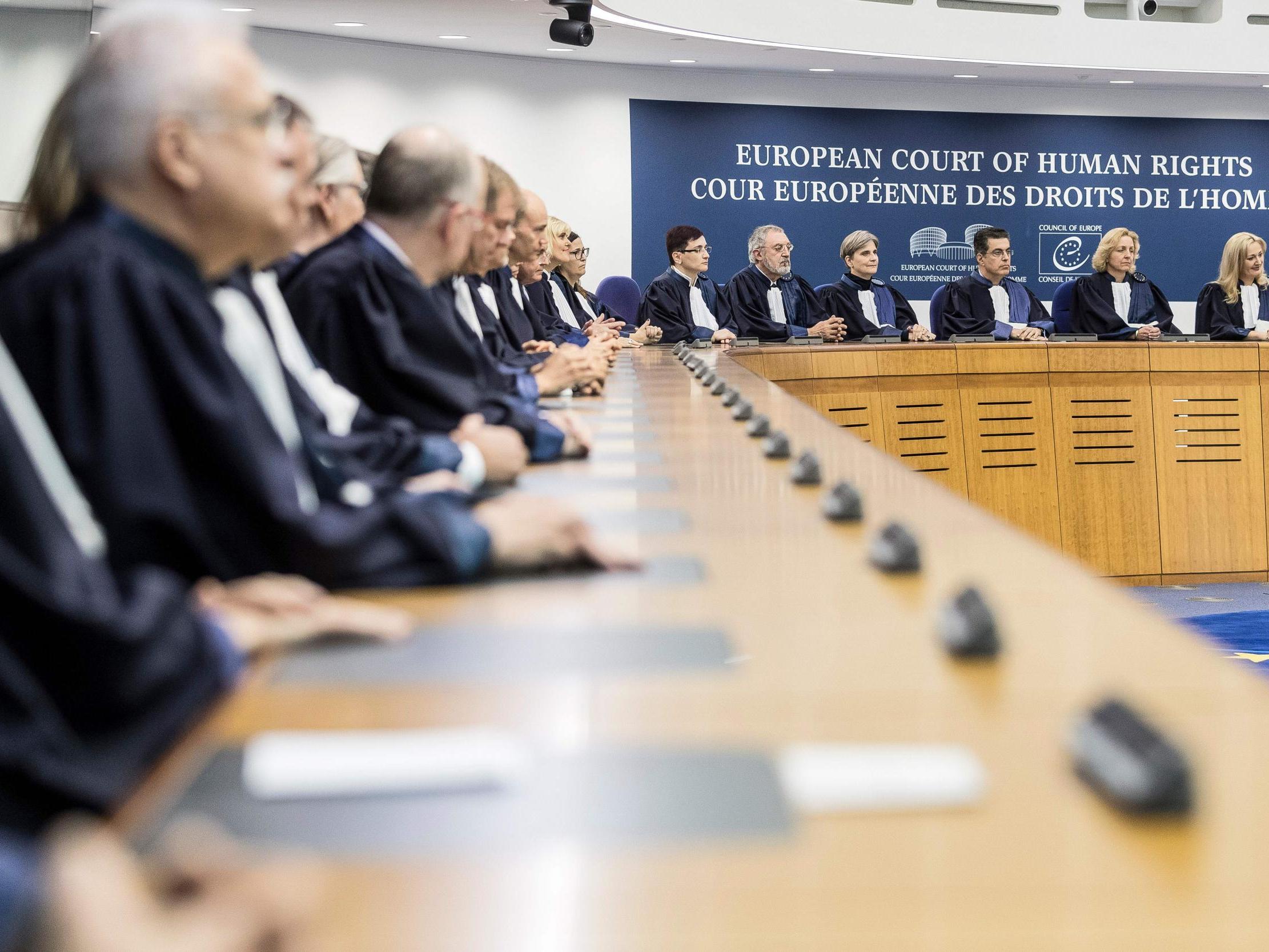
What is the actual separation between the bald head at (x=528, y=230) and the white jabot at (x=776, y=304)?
15.8 feet

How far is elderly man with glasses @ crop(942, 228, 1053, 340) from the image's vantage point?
1161 cm

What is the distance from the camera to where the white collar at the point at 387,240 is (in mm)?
3143

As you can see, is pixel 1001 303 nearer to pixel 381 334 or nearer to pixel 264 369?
pixel 381 334

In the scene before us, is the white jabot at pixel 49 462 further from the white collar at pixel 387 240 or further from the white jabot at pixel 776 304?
the white jabot at pixel 776 304

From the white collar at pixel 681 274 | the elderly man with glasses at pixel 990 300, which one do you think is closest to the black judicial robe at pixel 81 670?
the white collar at pixel 681 274

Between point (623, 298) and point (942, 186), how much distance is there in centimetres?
437

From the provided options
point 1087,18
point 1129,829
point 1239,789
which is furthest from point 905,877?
point 1087,18

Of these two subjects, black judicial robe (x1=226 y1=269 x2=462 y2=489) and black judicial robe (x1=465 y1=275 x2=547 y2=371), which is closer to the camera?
black judicial robe (x1=226 y1=269 x2=462 y2=489)

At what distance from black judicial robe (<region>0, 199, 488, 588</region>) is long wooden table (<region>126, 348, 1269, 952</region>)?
3.8 inches

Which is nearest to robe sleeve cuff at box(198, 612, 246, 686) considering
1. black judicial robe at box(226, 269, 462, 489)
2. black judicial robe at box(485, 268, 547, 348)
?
black judicial robe at box(226, 269, 462, 489)

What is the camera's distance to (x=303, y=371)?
266 centimetres

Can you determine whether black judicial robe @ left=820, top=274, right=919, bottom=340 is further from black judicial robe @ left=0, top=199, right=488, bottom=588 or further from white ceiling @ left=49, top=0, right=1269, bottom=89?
black judicial robe @ left=0, top=199, right=488, bottom=588

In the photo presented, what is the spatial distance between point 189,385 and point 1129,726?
108cm

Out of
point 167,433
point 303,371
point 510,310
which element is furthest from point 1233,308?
point 167,433
